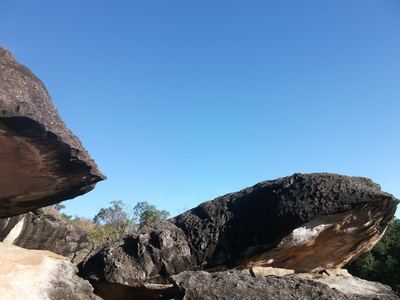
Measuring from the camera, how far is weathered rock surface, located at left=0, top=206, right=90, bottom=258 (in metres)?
10.1

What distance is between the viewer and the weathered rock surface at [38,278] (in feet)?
14.2

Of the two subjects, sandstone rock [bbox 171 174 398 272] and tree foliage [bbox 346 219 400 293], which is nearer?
sandstone rock [bbox 171 174 398 272]

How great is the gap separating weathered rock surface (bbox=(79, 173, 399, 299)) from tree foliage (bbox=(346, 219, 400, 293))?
39.9 ft

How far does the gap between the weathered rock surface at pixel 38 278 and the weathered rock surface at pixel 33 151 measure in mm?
1374

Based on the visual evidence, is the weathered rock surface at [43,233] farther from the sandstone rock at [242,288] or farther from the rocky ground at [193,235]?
the sandstone rock at [242,288]

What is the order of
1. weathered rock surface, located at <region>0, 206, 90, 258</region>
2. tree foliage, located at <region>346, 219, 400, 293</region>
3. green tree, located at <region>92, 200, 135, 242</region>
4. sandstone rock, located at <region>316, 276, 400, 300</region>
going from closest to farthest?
sandstone rock, located at <region>316, 276, 400, 300</region>, weathered rock surface, located at <region>0, 206, 90, 258</region>, tree foliage, located at <region>346, 219, 400, 293</region>, green tree, located at <region>92, 200, 135, 242</region>

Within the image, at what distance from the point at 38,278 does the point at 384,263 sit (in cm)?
1730

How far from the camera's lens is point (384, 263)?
55.0ft

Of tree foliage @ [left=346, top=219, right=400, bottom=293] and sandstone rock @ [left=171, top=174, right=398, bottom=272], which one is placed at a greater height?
sandstone rock @ [left=171, top=174, right=398, bottom=272]

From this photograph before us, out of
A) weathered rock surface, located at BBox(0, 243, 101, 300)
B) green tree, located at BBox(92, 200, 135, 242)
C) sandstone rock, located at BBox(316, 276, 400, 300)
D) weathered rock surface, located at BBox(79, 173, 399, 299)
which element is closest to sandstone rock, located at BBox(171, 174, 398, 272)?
weathered rock surface, located at BBox(79, 173, 399, 299)

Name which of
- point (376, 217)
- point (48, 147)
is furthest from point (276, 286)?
point (48, 147)

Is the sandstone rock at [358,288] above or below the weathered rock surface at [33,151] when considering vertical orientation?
below

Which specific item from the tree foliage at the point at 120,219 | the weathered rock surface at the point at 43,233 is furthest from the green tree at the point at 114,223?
the weathered rock surface at the point at 43,233

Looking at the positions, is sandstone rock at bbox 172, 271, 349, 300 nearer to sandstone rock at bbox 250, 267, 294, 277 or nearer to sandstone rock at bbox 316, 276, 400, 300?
sandstone rock at bbox 316, 276, 400, 300
